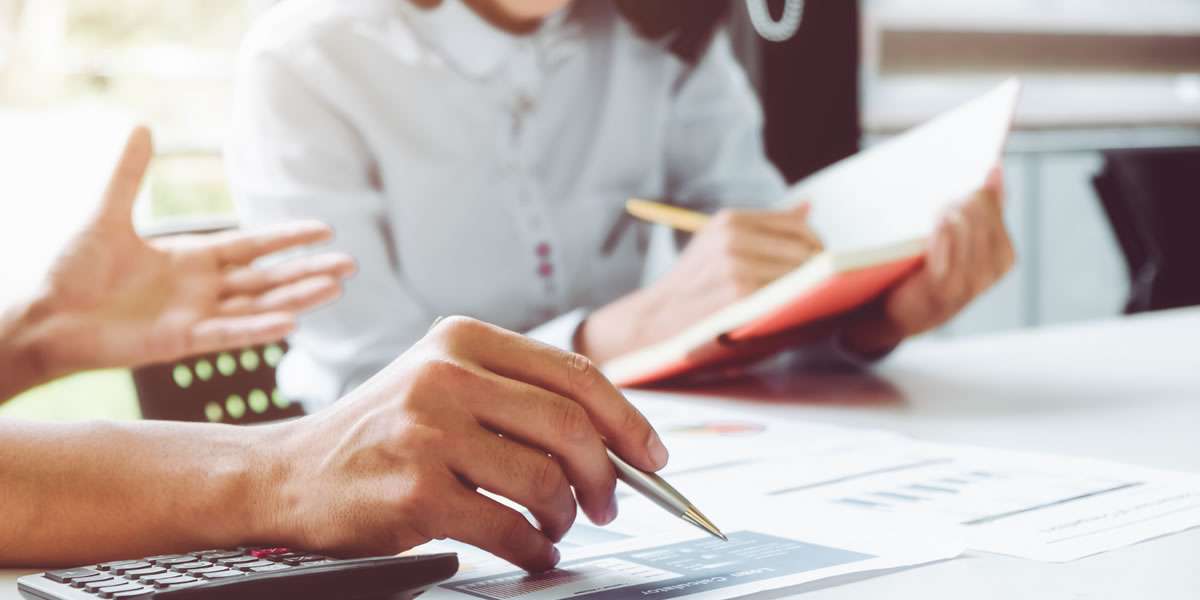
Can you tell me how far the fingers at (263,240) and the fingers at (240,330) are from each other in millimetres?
59

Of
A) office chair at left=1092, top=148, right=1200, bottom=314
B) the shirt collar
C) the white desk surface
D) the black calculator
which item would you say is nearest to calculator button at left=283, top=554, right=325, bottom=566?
the black calculator

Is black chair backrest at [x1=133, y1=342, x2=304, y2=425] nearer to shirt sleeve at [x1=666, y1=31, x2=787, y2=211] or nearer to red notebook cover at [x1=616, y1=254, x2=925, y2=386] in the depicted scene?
red notebook cover at [x1=616, y1=254, x2=925, y2=386]

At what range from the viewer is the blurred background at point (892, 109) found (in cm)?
147

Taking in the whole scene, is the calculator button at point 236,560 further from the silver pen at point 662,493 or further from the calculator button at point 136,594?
the silver pen at point 662,493

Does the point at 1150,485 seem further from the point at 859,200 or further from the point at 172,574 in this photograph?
the point at 859,200

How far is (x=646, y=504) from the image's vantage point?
0.62m

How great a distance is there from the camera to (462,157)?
140 centimetres

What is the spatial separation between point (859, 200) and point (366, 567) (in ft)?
2.71

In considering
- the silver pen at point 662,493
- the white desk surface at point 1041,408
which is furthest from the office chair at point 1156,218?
the silver pen at point 662,493

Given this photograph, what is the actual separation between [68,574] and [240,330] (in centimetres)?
58

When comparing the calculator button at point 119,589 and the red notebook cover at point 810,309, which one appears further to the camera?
the red notebook cover at point 810,309

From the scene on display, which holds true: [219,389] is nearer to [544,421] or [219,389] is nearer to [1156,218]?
[544,421]

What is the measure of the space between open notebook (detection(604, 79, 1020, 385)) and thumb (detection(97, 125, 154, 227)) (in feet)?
1.46

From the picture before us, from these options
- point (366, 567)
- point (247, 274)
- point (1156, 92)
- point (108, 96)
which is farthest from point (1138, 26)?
point (366, 567)
